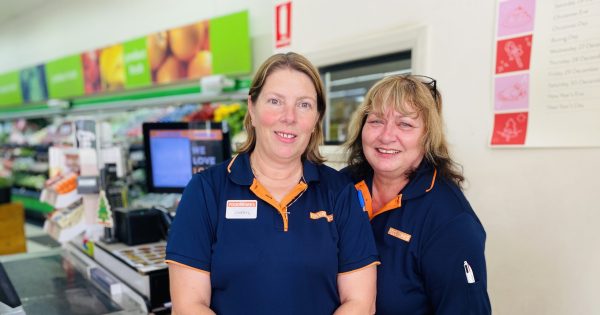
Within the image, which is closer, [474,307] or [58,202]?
[474,307]

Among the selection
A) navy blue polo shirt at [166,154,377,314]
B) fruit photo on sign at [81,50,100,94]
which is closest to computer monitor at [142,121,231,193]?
navy blue polo shirt at [166,154,377,314]

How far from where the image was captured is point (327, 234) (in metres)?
1.27

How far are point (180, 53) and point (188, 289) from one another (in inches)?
181

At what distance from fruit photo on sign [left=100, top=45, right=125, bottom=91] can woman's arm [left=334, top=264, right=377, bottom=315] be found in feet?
19.4

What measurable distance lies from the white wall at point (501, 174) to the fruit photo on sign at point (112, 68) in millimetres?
4325

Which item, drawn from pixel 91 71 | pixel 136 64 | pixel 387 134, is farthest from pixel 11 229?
pixel 387 134

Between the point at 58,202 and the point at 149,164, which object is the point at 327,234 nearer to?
the point at 149,164

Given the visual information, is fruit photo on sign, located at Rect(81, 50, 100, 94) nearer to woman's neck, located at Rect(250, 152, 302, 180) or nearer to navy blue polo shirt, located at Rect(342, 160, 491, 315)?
woman's neck, located at Rect(250, 152, 302, 180)

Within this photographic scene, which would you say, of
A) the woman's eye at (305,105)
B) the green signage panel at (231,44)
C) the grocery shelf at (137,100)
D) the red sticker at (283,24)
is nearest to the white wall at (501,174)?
the red sticker at (283,24)

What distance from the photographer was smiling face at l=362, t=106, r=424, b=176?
1.53 m

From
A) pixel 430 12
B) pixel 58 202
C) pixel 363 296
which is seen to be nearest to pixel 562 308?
pixel 363 296

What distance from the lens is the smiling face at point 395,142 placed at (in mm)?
1531

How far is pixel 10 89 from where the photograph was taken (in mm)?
9078

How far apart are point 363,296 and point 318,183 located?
0.40 m
